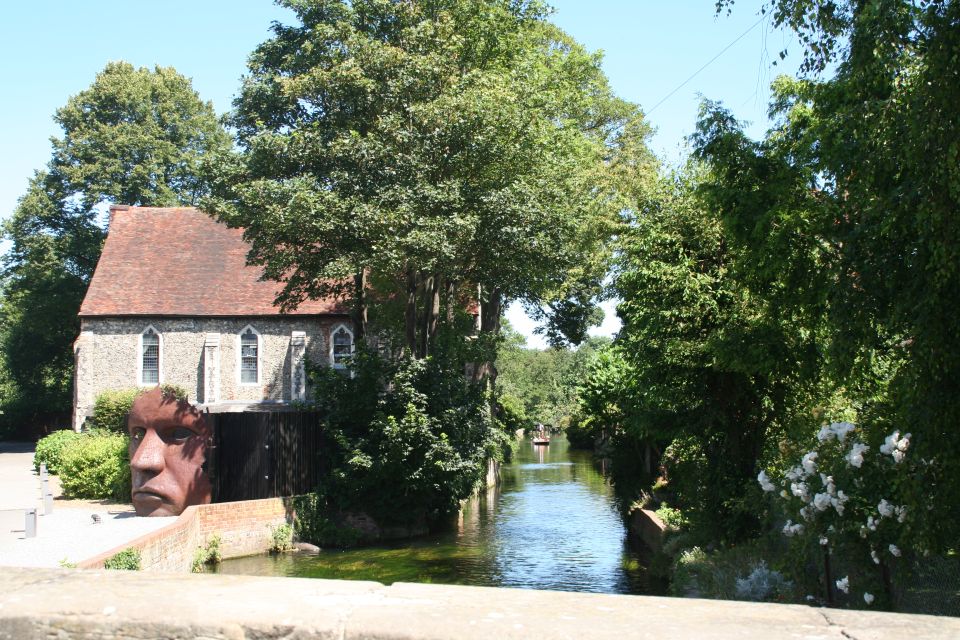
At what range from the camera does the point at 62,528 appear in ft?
63.8

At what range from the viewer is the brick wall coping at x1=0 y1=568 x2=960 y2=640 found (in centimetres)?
268

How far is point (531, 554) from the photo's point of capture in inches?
837

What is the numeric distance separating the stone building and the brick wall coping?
120 ft

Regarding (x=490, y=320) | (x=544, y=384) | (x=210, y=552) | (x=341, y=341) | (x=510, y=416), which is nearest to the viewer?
(x=210, y=552)

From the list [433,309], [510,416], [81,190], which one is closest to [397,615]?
[433,309]

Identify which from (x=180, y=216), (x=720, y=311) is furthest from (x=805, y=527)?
(x=180, y=216)

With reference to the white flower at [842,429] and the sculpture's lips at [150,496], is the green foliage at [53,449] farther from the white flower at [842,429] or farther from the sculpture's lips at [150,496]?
the white flower at [842,429]

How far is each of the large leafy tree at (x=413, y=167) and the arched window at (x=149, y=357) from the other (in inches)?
620

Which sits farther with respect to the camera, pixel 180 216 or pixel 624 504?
pixel 180 216

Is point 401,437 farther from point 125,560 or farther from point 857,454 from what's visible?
point 857,454

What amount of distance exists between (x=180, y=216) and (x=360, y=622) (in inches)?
1758

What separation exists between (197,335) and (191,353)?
0.89 meters

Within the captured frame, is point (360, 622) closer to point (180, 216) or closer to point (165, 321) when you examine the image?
point (165, 321)

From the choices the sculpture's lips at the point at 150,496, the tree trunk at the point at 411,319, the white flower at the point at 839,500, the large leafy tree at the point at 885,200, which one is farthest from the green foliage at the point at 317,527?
the white flower at the point at 839,500
